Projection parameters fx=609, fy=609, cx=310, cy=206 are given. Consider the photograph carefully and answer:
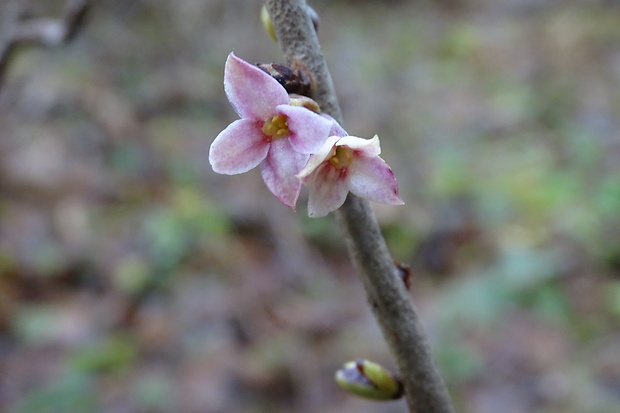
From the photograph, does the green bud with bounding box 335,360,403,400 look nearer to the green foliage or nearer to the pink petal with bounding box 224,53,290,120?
the pink petal with bounding box 224,53,290,120

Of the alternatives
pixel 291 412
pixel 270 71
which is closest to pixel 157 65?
pixel 291 412

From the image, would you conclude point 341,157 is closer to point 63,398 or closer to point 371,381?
point 371,381

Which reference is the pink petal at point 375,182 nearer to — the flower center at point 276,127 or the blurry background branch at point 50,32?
the flower center at point 276,127

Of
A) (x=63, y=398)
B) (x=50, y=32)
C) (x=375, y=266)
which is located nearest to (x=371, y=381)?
(x=375, y=266)

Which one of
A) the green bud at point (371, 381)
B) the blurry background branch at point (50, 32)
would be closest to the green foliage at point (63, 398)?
the blurry background branch at point (50, 32)

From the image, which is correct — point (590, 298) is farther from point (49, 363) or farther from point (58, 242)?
point (58, 242)

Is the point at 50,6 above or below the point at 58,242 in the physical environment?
above

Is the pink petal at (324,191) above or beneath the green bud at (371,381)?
above
